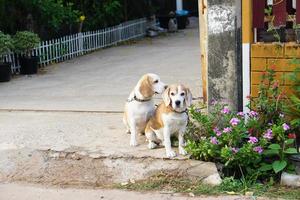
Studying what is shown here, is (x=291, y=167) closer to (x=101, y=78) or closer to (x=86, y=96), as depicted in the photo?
(x=86, y=96)

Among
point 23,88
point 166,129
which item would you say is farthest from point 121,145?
point 23,88

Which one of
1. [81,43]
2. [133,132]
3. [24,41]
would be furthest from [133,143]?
[81,43]

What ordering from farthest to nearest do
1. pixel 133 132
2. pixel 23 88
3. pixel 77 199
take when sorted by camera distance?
pixel 23 88 < pixel 133 132 < pixel 77 199

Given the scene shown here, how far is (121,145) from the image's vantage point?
566 cm

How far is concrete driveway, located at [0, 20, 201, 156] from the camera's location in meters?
5.96

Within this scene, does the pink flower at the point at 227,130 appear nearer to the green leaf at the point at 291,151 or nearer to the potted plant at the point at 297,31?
the green leaf at the point at 291,151

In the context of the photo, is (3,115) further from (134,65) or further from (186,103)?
(134,65)

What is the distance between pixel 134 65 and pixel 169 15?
27.7ft

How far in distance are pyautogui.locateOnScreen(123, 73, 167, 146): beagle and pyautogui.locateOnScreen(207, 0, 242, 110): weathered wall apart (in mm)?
546

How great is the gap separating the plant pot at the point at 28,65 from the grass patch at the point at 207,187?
23.0 ft

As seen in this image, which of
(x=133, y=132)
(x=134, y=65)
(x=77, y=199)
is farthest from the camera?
(x=134, y=65)

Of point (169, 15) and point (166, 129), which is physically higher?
point (169, 15)

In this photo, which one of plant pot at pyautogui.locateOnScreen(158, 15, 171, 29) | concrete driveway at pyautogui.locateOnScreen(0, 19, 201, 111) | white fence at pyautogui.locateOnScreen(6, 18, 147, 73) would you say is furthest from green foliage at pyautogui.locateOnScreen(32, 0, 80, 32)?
plant pot at pyautogui.locateOnScreen(158, 15, 171, 29)

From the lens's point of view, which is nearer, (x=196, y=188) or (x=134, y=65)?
(x=196, y=188)
